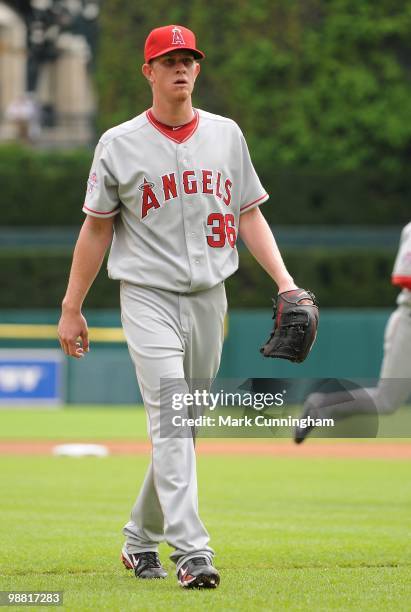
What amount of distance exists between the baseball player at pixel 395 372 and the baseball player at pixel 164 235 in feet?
7.57

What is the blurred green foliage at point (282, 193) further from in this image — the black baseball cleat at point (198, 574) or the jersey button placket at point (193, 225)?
the black baseball cleat at point (198, 574)

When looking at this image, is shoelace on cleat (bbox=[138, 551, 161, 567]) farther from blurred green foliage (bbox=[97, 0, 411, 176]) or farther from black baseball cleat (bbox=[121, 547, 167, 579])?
blurred green foliage (bbox=[97, 0, 411, 176])

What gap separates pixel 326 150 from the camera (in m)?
28.9

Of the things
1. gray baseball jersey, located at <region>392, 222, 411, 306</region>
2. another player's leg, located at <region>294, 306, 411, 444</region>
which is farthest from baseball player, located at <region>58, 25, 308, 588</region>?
gray baseball jersey, located at <region>392, 222, 411, 306</region>

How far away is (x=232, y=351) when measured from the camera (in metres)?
20.2

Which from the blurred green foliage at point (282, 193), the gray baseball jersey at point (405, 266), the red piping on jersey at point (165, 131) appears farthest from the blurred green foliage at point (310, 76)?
the red piping on jersey at point (165, 131)

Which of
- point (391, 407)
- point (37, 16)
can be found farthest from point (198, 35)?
point (391, 407)

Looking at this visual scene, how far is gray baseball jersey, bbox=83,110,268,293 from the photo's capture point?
550cm

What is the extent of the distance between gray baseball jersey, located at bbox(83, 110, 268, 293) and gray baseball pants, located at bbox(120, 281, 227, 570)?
0.08m

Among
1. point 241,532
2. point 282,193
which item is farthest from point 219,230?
point 282,193

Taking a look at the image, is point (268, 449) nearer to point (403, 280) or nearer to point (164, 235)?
point (403, 280)

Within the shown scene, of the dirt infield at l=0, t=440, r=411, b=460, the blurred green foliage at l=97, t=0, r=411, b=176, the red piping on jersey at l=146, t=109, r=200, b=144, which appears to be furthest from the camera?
the blurred green foliage at l=97, t=0, r=411, b=176

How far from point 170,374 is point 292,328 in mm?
505

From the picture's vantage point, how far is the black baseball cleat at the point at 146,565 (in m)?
5.63
